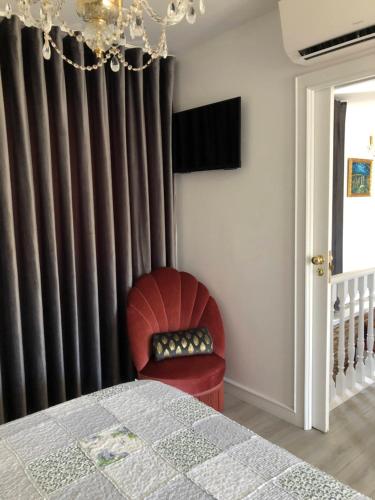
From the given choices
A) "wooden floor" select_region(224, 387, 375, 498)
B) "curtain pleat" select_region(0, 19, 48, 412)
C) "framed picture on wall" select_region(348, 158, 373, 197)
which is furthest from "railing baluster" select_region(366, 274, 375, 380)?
"curtain pleat" select_region(0, 19, 48, 412)

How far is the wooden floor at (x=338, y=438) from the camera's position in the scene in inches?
84.0

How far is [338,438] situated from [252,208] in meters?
1.52

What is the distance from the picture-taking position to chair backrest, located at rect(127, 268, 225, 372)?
274 cm

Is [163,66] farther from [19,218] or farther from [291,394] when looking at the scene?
[291,394]

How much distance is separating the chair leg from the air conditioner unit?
200 cm

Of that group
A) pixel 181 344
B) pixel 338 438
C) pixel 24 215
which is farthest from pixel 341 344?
pixel 24 215

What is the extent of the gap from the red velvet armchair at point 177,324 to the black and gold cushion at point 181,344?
40 mm

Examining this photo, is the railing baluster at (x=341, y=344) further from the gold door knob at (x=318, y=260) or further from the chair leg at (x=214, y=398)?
the chair leg at (x=214, y=398)

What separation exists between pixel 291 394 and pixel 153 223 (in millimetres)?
1546

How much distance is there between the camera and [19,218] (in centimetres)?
244

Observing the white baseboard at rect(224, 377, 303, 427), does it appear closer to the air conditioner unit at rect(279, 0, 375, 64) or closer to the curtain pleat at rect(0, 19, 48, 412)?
the curtain pleat at rect(0, 19, 48, 412)

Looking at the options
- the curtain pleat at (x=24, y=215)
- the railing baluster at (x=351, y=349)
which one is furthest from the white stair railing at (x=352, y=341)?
the curtain pleat at (x=24, y=215)

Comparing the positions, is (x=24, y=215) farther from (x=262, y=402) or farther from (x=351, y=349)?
(x=351, y=349)

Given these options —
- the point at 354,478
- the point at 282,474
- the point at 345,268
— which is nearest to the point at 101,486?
the point at 282,474
